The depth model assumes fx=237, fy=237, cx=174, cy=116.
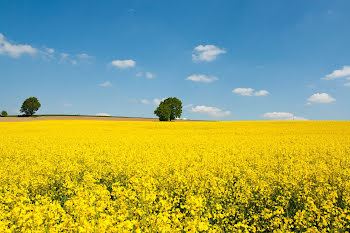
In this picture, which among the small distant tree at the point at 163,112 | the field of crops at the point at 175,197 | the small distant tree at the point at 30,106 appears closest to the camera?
the field of crops at the point at 175,197

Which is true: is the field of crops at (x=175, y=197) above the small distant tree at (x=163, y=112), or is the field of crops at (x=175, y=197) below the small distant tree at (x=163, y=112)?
below

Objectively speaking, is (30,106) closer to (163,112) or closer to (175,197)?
(163,112)

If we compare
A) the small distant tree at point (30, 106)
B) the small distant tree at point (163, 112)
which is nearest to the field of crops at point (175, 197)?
the small distant tree at point (163, 112)

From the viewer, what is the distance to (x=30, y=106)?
284 feet

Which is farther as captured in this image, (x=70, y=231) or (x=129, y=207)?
(x=129, y=207)

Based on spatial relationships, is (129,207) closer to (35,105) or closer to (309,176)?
(309,176)

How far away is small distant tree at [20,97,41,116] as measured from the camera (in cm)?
8644

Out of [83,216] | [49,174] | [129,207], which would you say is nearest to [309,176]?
[129,207]

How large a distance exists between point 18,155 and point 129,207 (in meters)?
10.4

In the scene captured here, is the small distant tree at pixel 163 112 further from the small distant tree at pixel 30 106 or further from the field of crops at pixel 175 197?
the field of crops at pixel 175 197

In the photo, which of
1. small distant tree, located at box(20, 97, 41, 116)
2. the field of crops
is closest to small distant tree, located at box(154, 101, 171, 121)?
small distant tree, located at box(20, 97, 41, 116)

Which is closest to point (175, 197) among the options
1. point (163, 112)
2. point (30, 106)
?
point (163, 112)

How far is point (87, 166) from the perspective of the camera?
34.2 feet

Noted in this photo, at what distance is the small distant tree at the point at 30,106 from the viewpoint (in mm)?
86438
